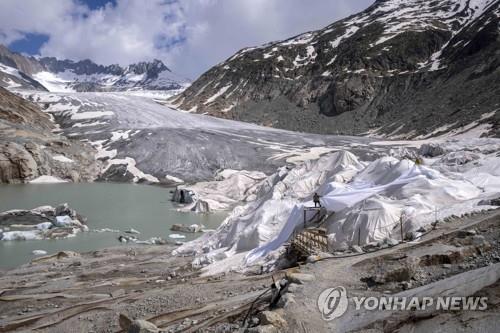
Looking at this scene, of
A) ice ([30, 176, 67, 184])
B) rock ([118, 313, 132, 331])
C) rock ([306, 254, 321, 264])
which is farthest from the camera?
ice ([30, 176, 67, 184])

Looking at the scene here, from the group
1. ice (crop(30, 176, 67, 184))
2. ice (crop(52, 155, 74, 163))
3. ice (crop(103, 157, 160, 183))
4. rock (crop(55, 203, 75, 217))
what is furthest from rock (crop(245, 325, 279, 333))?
ice (crop(52, 155, 74, 163))

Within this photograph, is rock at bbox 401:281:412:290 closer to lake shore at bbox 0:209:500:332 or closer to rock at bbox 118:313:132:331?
lake shore at bbox 0:209:500:332

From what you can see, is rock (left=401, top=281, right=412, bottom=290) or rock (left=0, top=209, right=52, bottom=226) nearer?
rock (left=401, top=281, right=412, bottom=290)

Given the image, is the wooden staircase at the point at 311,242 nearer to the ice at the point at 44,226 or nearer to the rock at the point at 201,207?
the ice at the point at 44,226

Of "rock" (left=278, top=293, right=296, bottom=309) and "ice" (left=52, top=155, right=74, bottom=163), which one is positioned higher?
"ice" (left=52, top=155, right=74, bottom=163)

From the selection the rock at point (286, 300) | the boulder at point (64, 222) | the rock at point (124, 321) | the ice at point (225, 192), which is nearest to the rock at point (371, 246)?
the rock at point (286, 300)

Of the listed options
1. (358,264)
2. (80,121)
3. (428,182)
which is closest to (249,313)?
(358,264)

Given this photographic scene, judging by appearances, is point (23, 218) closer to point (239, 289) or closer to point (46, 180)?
point (239, 289)

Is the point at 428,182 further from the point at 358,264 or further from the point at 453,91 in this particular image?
the point at 453,91
